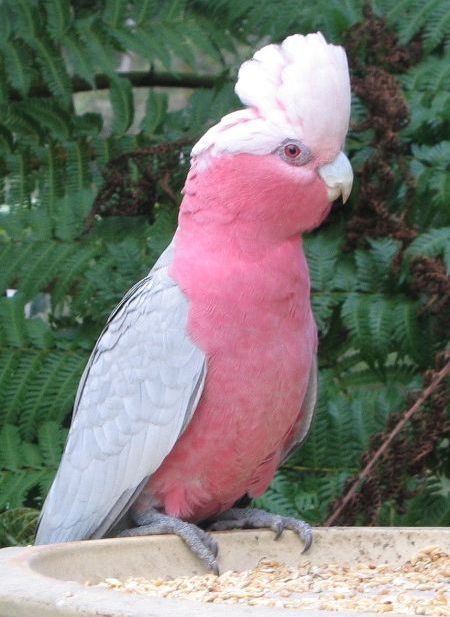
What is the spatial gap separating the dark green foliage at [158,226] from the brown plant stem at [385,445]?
0.45ft

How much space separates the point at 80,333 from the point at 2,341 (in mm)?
284

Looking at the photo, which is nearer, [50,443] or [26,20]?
[50,443]

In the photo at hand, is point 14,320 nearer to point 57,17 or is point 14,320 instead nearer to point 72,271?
point 72,271

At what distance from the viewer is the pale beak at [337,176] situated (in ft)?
7.86

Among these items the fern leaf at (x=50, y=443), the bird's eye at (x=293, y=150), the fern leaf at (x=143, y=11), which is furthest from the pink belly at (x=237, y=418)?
the fern leaf at (x=143, y=11)

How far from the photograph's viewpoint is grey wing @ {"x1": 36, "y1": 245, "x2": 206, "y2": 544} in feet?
7.78

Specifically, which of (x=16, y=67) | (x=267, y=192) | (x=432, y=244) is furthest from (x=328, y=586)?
(x=16, y=67)

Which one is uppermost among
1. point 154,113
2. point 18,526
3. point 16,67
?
point 16,67

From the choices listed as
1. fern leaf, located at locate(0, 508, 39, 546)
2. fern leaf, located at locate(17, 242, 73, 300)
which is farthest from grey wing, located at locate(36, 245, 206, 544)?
fern leaf, located at locate(17, 242, 73, 300)

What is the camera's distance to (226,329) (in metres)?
2.34

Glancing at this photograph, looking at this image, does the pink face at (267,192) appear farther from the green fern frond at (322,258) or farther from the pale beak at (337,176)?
the green fern frond at (322,258)

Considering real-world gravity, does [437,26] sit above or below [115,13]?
below

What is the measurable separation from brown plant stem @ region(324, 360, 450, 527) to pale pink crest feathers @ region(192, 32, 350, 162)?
952 millimetres

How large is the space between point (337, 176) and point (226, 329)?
1.52 feet
